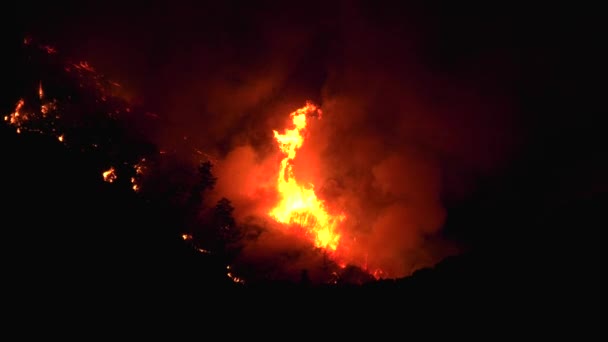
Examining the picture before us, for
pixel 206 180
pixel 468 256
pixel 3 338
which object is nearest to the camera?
pixel 3 338

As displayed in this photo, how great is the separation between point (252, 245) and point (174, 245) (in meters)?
53.2

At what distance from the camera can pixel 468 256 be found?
70.0 ft

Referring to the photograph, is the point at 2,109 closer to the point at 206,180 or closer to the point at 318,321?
the point at 206,180

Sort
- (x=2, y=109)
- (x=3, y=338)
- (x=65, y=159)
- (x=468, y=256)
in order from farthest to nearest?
(x=2, y=109), (x=65, y=159), (x=468, y=256), (x=3, y=338)

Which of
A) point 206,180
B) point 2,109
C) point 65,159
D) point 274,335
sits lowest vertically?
point 274,335

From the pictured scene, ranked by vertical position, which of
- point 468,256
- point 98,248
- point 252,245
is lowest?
point 98,248

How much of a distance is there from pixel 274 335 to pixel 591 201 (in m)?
17.6

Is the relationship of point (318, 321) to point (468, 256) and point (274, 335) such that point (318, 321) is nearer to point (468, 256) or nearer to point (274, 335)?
point (274, 335)

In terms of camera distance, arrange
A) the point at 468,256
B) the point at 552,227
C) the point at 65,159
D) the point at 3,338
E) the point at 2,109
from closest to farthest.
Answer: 1. the point at 3,338
2. the point at 552,227
3. the point at 468,256
4. the point at 65,159
5. the point at 2,109

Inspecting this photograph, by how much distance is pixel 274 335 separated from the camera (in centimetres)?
2025

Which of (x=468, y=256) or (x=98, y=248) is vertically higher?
(x=468, y=256)

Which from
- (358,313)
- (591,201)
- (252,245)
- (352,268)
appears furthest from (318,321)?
(252,245)

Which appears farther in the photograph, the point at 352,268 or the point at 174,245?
the point at 352,268

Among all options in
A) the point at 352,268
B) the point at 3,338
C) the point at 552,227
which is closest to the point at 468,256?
the point at 552,227
